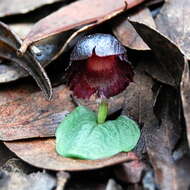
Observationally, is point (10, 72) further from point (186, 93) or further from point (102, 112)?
point (186, 93)

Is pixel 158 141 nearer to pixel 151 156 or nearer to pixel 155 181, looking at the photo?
Result: pixel 151 156

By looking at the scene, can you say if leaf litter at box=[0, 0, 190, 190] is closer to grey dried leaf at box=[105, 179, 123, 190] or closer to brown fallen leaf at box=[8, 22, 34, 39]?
grey dried leaf at box=[105, 179, 123, 190]

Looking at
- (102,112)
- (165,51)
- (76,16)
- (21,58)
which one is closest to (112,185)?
(102,112)

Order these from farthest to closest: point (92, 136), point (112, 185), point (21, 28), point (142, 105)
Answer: point (21, 28), point (142, 105), point (92, 136), point (112, 185)

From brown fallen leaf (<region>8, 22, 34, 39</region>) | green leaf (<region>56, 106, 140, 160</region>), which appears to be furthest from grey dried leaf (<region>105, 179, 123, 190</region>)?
brown fallen leaf (<region>8, 22, 34, 39</region>)

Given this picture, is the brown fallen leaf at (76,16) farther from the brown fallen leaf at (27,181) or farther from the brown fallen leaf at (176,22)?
the brown fallen leaf at (27,181)

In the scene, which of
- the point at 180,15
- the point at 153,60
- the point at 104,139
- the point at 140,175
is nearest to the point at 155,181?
the point at 140,175
